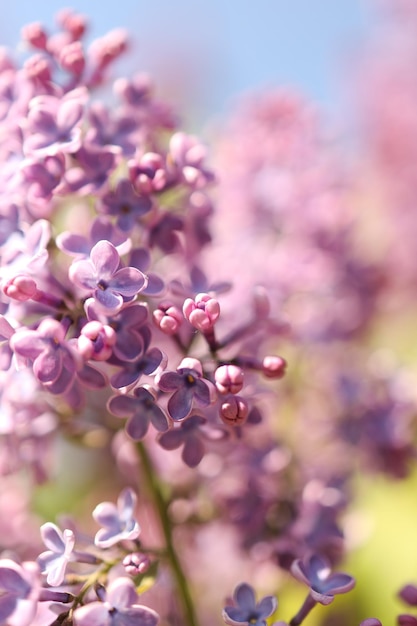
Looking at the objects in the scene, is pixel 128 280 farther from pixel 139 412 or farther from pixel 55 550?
pixel 55 550

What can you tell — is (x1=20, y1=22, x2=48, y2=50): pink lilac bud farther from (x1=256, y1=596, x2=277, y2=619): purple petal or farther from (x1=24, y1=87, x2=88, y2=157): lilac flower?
(x1=256, y1=596, x2=277, y2=619): purple petal

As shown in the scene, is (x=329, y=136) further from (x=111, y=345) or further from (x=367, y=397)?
(x=111, y=345)

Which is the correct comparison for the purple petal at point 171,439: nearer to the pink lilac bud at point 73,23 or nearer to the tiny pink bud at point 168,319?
the tiny pink bud at point 168,319

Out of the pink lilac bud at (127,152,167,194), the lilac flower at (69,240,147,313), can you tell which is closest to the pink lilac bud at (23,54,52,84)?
the pink lilac bud at (127,152,167,194)

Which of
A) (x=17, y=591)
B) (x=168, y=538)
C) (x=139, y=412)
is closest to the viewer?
(x=17, y=591)

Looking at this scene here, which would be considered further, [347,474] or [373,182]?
[373,182]

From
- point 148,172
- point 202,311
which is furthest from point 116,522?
point 148,172

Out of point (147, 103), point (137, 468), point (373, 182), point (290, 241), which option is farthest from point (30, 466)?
point (373, 182)
